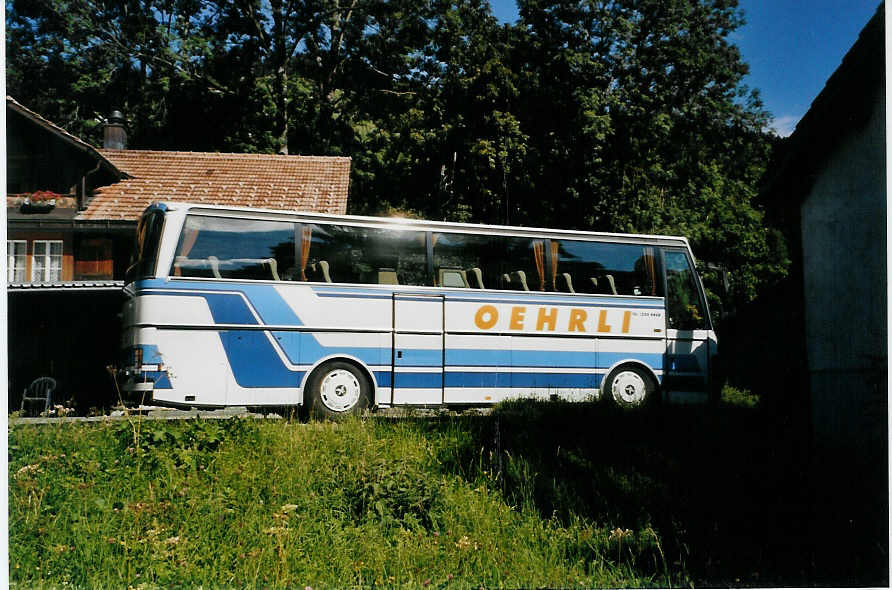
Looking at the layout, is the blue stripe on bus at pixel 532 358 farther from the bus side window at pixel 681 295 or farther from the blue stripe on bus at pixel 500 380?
the bus side window at pixel 681 295

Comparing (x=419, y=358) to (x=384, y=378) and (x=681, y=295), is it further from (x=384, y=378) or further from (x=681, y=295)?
(x=681, y=295)

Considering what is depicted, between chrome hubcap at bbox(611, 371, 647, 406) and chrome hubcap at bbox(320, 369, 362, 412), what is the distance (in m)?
3.16

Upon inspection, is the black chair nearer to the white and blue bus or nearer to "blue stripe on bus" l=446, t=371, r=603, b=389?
the white and blue bus

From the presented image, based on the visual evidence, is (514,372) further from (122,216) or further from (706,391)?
(122,216)

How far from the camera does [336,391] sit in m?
7.72

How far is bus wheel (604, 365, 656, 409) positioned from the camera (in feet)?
27.5

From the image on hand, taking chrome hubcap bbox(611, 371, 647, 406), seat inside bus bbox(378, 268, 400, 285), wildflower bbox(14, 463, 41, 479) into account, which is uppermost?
seat inside bus bbox(378, 268, 400, 285)

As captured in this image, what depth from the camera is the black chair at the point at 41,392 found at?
21.3ft

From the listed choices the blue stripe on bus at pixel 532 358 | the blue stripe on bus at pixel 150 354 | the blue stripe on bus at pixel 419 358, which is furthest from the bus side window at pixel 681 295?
the blue stripe on bus at pixel 150 354

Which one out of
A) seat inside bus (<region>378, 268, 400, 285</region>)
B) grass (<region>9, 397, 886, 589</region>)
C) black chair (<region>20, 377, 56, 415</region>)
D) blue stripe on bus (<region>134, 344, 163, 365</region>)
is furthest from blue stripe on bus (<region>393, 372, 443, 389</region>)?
black chair (<region>20, 377, 56, 415</region>)

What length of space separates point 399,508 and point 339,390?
9.56ft

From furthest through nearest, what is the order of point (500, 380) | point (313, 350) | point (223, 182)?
point (223, 182), point (500, 380), point (313, 350)

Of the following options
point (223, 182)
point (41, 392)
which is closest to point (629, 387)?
point (41, 392)

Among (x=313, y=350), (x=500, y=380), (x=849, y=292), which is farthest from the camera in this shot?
(x=500, y=380)
